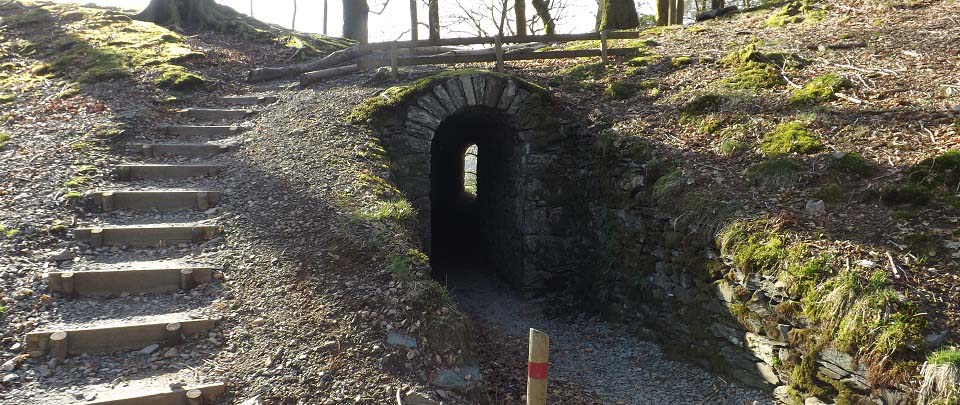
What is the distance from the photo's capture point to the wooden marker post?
296 centimetres

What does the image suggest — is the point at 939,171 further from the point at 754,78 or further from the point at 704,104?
the point at 754,78

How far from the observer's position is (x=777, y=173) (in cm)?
578

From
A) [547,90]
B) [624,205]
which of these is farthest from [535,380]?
[547,90]

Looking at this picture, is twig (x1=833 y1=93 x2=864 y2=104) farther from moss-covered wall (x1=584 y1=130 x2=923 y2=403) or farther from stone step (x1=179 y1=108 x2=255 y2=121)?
stone step (x1=179 y1=108 x2=255 y2=121)

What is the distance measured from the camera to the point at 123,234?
557 centimetres

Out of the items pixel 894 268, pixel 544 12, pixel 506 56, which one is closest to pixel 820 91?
pixel 894 268

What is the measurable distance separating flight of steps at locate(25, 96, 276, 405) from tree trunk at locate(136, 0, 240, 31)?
834 centimetres

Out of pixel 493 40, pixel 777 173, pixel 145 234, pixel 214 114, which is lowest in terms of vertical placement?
pixel 145 234

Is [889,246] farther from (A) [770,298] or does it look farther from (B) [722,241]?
(B) [722,241]

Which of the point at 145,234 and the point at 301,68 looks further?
the point at 301,68

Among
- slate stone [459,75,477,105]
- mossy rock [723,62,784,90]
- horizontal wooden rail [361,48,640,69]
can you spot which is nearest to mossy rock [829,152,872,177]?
mossy rock [723,62,784,90]

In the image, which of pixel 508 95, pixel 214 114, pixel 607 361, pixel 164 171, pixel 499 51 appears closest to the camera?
pixel 607 361

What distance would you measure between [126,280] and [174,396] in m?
1.64

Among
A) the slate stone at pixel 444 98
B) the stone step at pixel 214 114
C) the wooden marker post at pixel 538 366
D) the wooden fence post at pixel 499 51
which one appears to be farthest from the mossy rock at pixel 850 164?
the stone step at pixel 214 114
